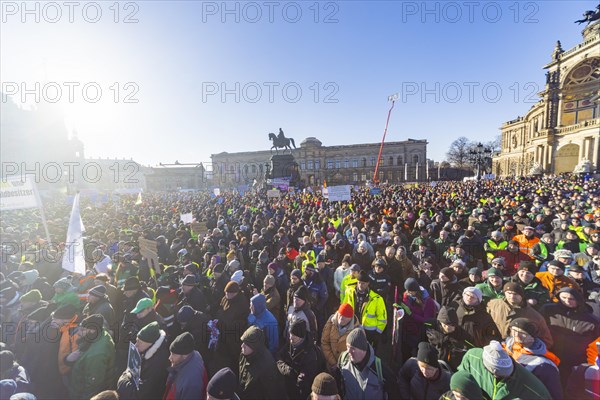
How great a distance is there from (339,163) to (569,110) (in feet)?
144

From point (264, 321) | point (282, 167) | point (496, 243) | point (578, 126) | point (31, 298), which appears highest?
point (578, 126)

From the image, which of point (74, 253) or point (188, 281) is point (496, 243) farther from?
point (74, 253)

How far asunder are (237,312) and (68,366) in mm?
1933

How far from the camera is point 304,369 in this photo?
3018mm

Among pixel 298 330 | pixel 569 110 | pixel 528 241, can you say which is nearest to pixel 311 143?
pixel 569 110

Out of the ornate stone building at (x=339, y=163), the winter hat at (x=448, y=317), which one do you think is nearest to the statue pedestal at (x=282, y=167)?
the winter hat at (x=448, y=317)

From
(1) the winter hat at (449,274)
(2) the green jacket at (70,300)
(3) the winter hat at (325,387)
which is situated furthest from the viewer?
(1) the winter hat at (449,274)

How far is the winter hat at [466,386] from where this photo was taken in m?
2.04

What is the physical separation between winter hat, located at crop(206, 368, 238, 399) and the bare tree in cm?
9212

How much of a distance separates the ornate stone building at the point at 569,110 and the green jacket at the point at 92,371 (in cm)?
4930

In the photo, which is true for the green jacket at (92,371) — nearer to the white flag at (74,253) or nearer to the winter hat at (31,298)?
the winter hat at (31,298)

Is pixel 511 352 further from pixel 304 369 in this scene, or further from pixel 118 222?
pixel 118 222

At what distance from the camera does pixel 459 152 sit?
84.6 m

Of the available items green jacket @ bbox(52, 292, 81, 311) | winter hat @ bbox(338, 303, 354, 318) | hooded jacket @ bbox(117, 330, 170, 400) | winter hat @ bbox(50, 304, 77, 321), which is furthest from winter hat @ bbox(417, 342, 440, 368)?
green jacket @ bbox(52, 292, 81, 311)
